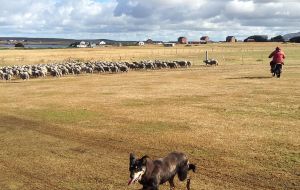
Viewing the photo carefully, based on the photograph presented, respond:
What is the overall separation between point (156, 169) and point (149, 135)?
678cm

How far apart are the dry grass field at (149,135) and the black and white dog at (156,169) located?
113cm

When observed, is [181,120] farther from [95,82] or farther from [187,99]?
[95,82]

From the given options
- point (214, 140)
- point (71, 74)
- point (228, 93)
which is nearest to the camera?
point (214, 140)

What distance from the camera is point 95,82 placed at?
113ft

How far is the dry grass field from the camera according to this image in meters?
11.1

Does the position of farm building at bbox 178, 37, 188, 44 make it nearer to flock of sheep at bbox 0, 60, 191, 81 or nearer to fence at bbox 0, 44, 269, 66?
fence at bbox 0, 44, 269, 66

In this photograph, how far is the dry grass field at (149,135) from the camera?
11.1 meters

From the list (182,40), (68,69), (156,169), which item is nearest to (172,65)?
(68,69)

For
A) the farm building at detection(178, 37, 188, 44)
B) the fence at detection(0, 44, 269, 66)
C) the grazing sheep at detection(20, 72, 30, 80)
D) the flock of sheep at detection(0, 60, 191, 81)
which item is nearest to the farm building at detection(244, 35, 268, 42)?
the farm building at detection(178, 37, 188, 44)

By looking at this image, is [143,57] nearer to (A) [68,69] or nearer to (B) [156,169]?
(A) [68,69]

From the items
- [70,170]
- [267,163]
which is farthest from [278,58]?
[70,170]

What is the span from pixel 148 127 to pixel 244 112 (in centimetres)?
488

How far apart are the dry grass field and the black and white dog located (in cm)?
113

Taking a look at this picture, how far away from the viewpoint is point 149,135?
606 inches
